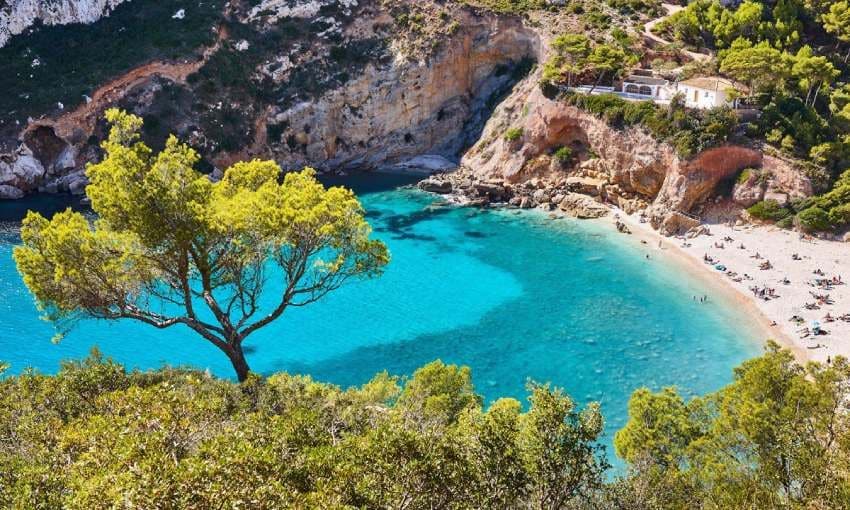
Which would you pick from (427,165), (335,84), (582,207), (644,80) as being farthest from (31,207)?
(644,80)

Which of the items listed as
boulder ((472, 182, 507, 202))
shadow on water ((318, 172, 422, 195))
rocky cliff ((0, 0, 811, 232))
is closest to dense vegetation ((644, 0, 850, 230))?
rocky cliff ((0, 0, 811, 232))

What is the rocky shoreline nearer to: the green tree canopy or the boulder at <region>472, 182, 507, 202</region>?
the boulder at <region>472, 182, 507, 202</region>

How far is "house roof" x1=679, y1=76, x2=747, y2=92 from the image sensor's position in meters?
52.3

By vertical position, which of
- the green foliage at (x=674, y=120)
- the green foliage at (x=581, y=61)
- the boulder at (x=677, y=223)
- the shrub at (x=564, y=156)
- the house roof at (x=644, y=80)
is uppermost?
the green foliage at (x=581, y=61)

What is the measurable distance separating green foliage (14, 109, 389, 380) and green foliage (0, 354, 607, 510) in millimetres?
4981

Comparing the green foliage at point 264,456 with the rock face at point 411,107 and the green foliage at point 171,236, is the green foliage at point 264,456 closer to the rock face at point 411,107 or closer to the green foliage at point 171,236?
the green foliage at point 171,236

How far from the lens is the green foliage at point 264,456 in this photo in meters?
9.55

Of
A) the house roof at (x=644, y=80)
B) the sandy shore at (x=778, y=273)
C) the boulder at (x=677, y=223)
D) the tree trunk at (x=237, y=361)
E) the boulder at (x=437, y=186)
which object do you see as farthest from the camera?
the boulder at (x=437, y=186)

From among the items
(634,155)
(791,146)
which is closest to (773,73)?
(791,146)

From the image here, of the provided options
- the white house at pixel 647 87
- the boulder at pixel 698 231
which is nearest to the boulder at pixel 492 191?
the white house at pixel 647 87

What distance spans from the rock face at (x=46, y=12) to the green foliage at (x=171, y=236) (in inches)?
2128

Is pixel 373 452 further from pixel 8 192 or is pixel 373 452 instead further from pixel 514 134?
pixel 8 192

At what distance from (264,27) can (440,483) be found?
219ft

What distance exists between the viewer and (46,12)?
212ft
